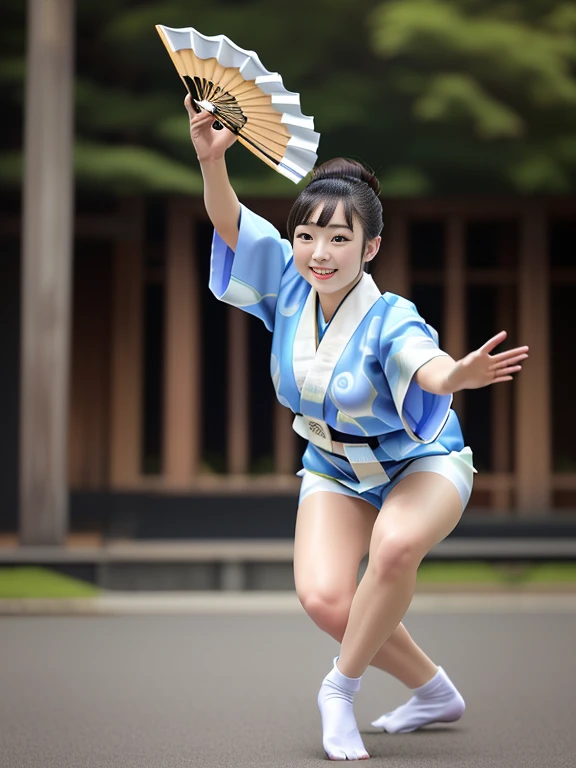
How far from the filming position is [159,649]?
7125mm

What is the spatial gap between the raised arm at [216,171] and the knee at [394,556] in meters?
1.17

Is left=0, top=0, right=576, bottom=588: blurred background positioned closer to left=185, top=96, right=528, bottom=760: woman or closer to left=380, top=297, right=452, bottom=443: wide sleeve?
left=185, top=96, right=528, bottom=760: woman

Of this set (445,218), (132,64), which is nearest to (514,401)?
(445,218)

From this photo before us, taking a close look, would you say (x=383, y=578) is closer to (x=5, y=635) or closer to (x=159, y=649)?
(x=159, y=649)

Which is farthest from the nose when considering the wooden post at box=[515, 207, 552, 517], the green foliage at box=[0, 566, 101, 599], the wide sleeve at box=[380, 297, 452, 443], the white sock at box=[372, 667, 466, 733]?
the wooden post at box=[515, 207, 552, 517]

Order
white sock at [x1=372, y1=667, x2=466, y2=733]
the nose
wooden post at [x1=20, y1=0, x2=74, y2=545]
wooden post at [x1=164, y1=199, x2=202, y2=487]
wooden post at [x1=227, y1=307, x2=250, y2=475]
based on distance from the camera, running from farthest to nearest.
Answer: wooden post at [x1=227, y1=307, x2=250, y2=475], wooden post at [x1=164, y1=199, x2=202, y2=487], wooden post at [x1=20, y1=0, x2=74, y2=545], white sock at [x1=372, y1=667, x2=466, y2=733], the nose

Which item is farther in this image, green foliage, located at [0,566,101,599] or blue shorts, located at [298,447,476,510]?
green foliage, located at [0,566,101,599]

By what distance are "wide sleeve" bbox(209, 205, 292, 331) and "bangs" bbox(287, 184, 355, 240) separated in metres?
0.16

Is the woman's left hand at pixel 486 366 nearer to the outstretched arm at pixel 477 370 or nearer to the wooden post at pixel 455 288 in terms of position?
the outstretched arm at pixel 477 370

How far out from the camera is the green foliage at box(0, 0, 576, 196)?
11.2 m

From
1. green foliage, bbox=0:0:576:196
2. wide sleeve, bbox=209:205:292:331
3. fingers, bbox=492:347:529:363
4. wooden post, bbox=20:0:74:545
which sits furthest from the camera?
green foliage, bbox=0:0:576:196

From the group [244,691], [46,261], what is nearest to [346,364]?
[244,691]

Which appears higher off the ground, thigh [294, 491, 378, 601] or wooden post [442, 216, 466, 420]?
wooden post [442, 216, 466, 420]

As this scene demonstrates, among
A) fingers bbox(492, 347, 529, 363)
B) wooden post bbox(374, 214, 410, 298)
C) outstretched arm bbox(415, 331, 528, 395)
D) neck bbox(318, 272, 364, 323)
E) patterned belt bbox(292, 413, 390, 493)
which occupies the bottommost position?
patterned belt bbox(292, 413, 390, 493)
